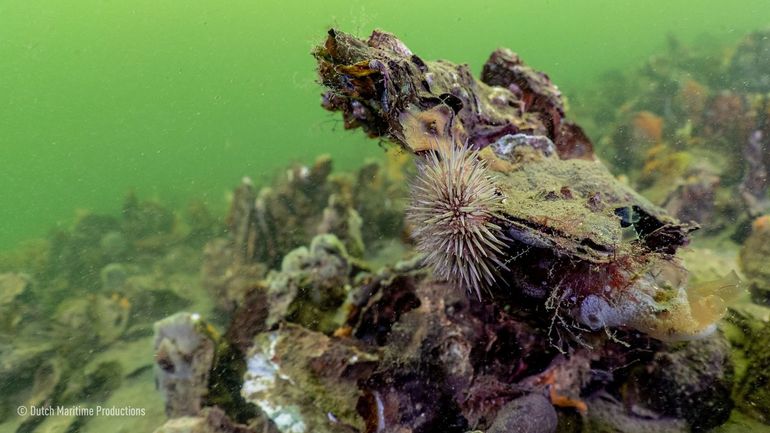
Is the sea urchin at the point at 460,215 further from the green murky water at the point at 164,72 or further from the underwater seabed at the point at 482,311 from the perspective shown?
the green murky water at the point at 164,72

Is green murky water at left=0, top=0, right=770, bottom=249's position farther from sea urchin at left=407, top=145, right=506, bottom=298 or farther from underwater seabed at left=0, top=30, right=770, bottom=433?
sea urchin at left=407, top=145, right=506, bottom=298

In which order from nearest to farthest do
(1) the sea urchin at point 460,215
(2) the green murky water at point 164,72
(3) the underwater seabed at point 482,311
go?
(1) the sea urchin at point 460,215, (3) the underwater seabed at point 482,311, (2) the green murky water at point 164,72

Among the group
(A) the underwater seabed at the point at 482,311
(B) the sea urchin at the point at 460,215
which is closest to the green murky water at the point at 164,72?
(A) the underwater seabed at the point at 482,311

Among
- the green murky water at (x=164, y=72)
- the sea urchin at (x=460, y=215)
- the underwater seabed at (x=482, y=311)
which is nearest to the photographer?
the sea urchin at (x=460, y=215)

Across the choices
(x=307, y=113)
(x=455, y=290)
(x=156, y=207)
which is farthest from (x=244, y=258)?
(x=307, y=113)

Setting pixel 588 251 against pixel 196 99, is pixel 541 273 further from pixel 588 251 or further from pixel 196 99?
pixel 196 99

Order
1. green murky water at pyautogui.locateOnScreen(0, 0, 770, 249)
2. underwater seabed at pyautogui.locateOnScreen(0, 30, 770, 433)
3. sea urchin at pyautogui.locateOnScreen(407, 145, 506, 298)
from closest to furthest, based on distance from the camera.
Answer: sea urchin at pyautogui.locateOnScreen(407, 145, 506, 298), underwater seabed at pyautogui.locateOnScreen(0, 30, 770, 433), green murky water at pyautogui.locateOnScreen(0, 0, 770, 249)

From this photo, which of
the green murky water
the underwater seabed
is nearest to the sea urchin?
the underwater seabed

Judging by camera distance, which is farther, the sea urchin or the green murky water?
the green murky water
